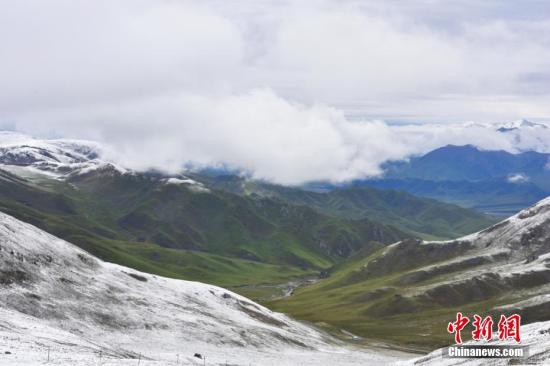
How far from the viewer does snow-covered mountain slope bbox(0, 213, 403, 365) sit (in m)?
74.8

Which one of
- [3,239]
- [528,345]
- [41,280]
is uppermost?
[3,239]

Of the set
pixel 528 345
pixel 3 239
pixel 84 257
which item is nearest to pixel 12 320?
pixel 3 239

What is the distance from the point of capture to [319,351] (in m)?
124

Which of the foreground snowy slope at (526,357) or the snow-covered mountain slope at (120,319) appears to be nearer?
the foreground snowy slope at (526,357)

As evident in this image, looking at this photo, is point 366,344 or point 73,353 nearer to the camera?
point 73,353

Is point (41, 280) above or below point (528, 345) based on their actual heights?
above

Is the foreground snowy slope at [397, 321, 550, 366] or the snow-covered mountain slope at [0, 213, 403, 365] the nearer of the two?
the foreground snowy slope at [397, 321, 550, 366]

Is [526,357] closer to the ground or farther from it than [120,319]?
closer to the ground

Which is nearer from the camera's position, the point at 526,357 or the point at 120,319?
the point at 526,357

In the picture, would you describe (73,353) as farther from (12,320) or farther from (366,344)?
(366,344)

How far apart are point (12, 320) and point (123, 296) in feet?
130

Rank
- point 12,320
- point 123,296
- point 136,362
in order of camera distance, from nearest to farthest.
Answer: point 136,362 → point 12,320 → point 123,296

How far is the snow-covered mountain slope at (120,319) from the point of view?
245ft

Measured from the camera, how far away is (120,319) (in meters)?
100
